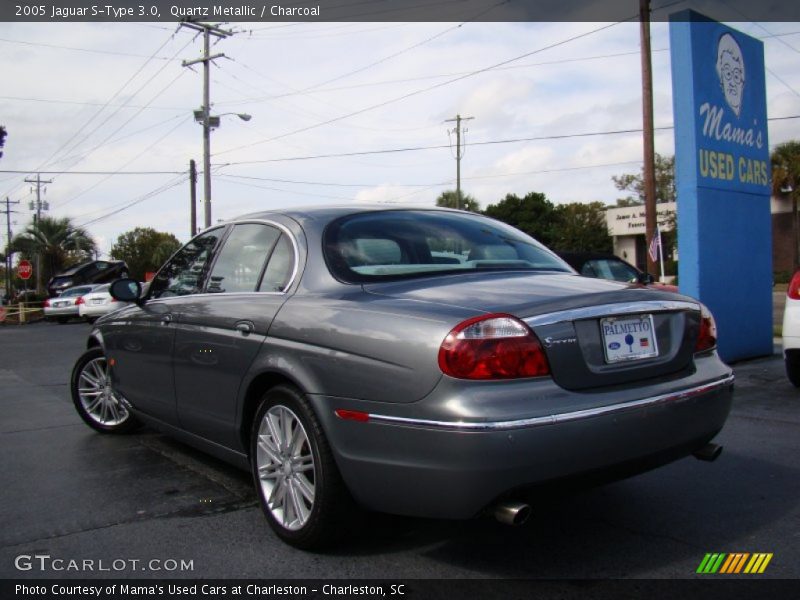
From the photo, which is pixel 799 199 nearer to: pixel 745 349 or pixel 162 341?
pixel 745 349

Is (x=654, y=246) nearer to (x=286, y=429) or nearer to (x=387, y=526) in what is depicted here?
(x=387, y=526)

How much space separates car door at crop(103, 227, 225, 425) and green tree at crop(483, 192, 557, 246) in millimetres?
61969

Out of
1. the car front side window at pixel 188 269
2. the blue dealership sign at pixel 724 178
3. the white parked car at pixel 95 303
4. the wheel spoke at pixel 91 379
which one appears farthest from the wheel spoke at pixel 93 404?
the white parked car at pixel 95 303

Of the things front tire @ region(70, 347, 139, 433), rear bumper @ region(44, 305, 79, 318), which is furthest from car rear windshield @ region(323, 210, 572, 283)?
rear bumper @ region(44, 305, 79, 318)

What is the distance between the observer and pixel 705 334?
3.39m

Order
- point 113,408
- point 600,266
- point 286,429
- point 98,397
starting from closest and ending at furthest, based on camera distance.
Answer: point 286,429 < point 113,408 < point 98,397 < point 600,266

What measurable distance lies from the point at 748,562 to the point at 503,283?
4.92 feet

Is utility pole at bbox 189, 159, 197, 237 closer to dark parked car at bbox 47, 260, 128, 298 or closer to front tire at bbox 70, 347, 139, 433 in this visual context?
dark parked car at bbox 47, 260, 128, 298

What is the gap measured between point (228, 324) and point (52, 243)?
5023 cm

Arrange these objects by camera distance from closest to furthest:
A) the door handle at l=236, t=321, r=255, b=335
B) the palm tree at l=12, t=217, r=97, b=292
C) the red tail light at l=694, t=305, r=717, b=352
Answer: the red tail light at l=694, t=305, r=717, b=352, the door handle at l=236, t=321, r=255, b=335, the palm tree at l=12, t=217, r=97, b=292

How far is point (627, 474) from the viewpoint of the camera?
112 inches

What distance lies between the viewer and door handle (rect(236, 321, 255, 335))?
346 centimetres

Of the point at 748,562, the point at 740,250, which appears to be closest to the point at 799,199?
the point at 740,250

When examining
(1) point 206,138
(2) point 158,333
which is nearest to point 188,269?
(2) point 158,333
